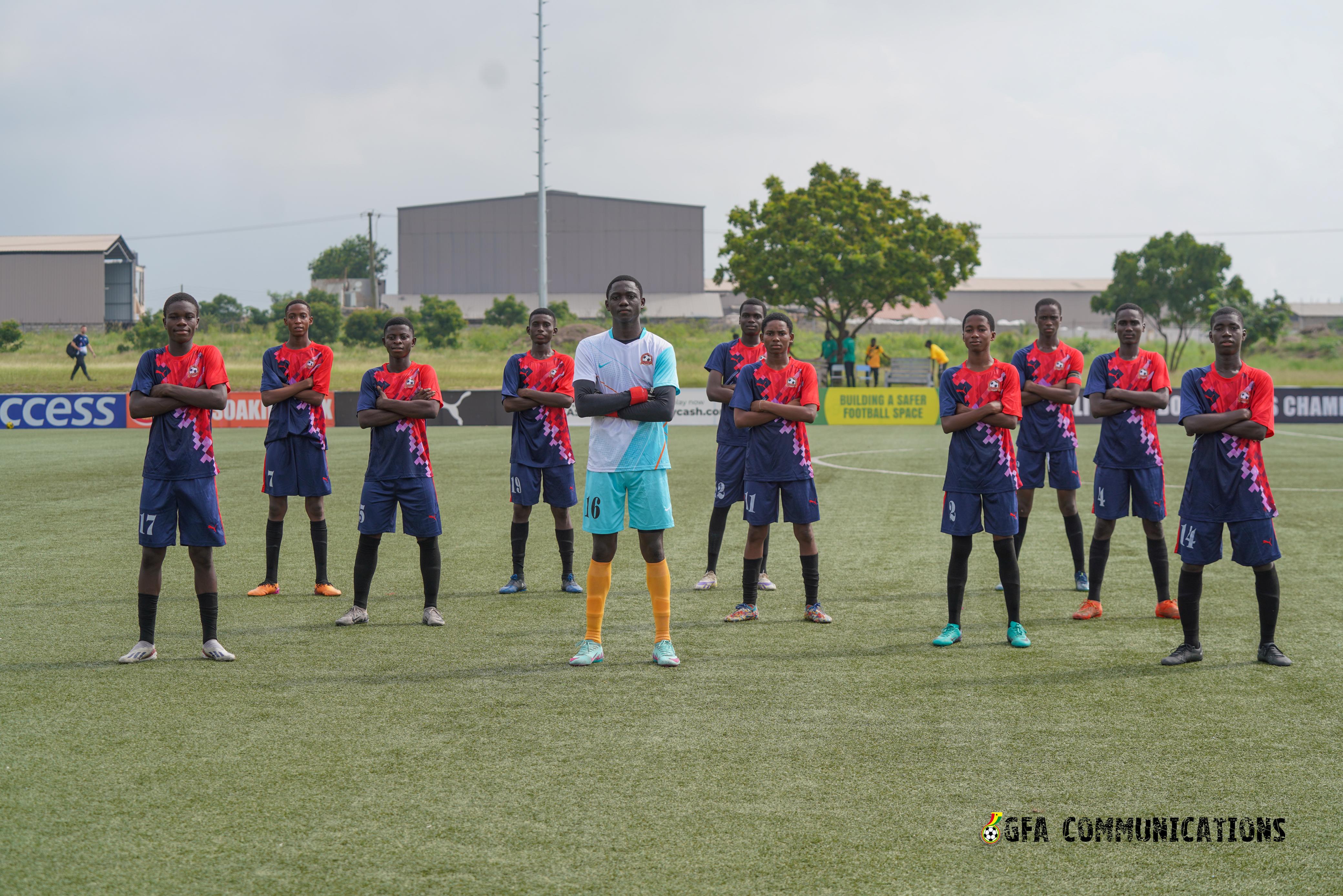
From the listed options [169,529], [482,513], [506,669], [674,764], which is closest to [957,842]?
[674,764]

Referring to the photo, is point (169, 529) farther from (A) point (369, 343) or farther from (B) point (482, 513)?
(A) point (369, 343)

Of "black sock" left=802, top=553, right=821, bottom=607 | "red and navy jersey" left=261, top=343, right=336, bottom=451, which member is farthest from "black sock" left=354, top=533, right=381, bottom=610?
"black sock" left=802, top=553, right=821, bottom=607

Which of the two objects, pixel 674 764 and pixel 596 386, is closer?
pixel 674 764

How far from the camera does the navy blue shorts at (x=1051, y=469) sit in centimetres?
882

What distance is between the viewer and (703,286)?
270 ft

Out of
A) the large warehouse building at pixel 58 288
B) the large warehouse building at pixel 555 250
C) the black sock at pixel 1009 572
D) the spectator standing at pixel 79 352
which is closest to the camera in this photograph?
the black sock at pixel 1009 572

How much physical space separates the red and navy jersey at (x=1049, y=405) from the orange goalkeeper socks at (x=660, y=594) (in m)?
3.53

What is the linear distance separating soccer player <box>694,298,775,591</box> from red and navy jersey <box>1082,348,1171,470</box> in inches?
100

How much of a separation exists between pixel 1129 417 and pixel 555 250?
74492 mm

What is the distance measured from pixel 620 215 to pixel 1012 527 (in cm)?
7557

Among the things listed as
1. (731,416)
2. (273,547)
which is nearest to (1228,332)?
(731,416)

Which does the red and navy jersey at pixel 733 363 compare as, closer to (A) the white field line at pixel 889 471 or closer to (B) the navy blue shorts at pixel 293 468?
(B) the navy blue shorts at pixel 293 468

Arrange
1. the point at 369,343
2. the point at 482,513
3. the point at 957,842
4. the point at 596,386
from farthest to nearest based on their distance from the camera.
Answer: the point at 369,343 < the point at 482,513 < the point at 596,386 < the point at 957,842

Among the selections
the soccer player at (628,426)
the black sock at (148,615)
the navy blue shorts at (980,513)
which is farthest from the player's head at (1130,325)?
the black sock at (148,615)
